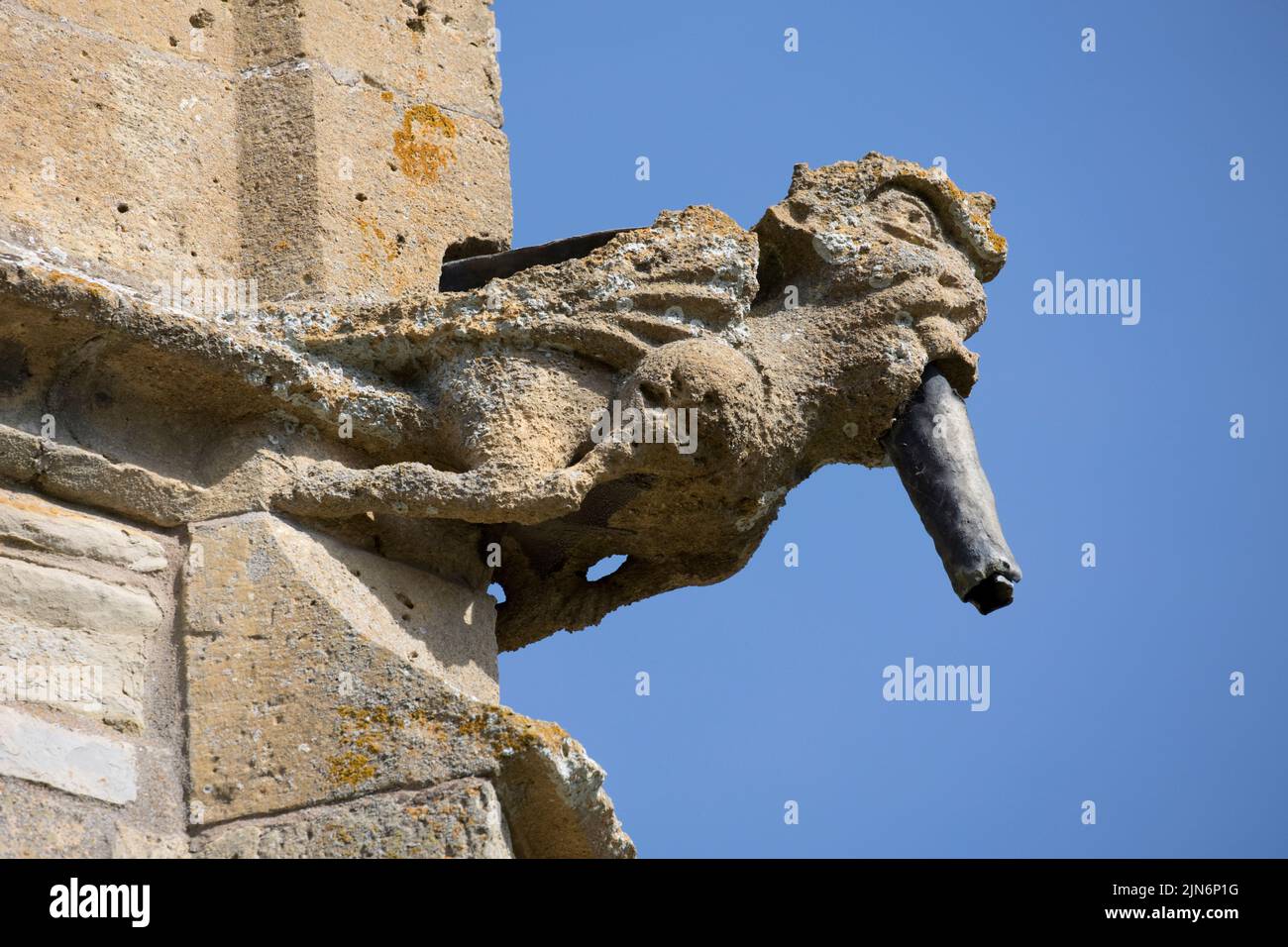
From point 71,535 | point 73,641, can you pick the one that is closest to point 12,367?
point 71,535

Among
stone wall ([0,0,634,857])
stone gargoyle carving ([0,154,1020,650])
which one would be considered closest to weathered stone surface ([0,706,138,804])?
stone wall ([0,0,634,857])

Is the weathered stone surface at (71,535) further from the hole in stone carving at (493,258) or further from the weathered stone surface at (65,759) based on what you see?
→ the hole in stone carving at (493,258)

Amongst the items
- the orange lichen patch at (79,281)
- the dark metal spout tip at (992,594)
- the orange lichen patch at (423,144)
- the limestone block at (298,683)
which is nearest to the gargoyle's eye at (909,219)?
the dark metal spout tip at (992,594)

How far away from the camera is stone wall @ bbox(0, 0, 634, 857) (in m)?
5.69

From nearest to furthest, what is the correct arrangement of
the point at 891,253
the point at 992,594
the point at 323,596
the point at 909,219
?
the point at 323,596 < the point at 992,594 < the point at 891,253 < the point at 909,219

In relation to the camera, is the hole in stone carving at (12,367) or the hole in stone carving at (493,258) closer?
the hole in stone carving at (12,367)

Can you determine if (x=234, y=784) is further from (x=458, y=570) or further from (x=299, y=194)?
(x=299, y=194)

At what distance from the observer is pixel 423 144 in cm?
741

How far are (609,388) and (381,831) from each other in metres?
1.39

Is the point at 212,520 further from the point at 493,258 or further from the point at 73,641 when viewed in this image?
the point at 493,258

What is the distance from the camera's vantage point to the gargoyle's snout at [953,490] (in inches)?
247

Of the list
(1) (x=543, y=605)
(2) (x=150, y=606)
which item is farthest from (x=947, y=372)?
(2) (x=150, y=606)

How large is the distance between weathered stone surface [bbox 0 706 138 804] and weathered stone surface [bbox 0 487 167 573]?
488mm

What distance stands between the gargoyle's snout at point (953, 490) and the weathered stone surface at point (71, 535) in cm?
191
